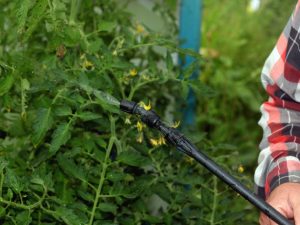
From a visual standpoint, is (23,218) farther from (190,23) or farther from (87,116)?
(190,23)

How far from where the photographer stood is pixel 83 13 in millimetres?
1667

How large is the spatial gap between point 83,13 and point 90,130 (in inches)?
12.4

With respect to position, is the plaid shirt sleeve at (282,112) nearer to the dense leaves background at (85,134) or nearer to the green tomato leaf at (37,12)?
the dense leaves background at (85,134)

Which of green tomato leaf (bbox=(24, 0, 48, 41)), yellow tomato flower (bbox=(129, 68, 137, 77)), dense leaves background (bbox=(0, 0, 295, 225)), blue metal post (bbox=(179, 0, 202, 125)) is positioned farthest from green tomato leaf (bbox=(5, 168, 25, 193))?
blue metal post (bbox=(179, 0, 202, 125))

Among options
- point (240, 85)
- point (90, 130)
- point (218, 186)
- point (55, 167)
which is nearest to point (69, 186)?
point (55, 167)

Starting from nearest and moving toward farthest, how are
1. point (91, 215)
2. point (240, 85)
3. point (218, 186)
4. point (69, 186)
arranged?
1. point (91, 215)
2. point (69, 186)
3. point (218, 186)
4. point (240, 85)

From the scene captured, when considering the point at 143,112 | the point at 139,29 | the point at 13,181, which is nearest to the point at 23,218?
the point at 13,181

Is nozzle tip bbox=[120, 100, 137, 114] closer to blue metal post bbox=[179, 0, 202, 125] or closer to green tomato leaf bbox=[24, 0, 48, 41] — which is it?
green tomato leaf bbox=[24, 0, 48, 41]

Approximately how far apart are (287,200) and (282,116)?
222 millimetres

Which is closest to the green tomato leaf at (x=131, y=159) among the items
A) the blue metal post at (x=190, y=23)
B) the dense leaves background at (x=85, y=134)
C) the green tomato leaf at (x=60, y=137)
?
the dense leaves background at (x=85, y=134)

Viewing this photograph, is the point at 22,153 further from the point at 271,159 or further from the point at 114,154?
the point at 271,159

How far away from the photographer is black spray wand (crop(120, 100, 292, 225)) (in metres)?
1.06

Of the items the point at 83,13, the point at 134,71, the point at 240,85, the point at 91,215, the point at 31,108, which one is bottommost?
the point at 91,215

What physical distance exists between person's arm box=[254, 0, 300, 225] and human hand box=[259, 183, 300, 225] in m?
0.03
